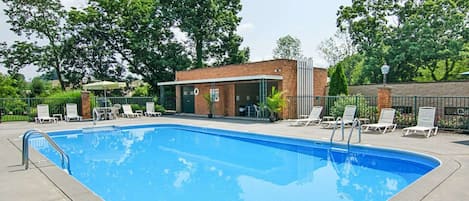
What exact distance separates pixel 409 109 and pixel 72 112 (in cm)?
1864

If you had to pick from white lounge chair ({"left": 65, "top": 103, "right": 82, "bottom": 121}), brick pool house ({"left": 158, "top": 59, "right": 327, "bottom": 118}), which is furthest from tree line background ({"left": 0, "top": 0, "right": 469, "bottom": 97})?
white lounge chair ({"left": 65, "top": 103, "right": 82, "bottom": 121})

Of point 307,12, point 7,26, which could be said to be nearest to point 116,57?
point 7,26

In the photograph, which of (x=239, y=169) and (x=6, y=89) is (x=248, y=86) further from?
(x=6, y=89)

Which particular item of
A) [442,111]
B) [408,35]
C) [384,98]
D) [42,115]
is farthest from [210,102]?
[408,35]

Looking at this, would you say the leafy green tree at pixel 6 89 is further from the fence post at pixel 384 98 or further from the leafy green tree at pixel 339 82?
the fence post at pixel 384 98

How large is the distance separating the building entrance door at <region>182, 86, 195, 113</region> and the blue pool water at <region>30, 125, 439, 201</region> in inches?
401

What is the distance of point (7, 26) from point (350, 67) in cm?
3326

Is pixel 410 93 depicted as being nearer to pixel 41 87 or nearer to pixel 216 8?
pixel 216 8

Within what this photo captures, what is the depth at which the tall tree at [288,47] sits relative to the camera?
45.7 m

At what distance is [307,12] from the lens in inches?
883

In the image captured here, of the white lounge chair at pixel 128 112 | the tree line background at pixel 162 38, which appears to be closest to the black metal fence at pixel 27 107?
the white lounge chair at pixel 128 112

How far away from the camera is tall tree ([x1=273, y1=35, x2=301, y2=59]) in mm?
45719

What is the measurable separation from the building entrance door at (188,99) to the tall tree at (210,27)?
7176mm

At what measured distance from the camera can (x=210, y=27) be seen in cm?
2950
